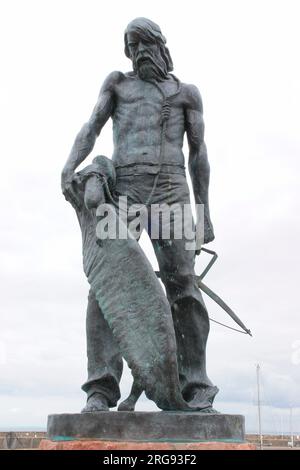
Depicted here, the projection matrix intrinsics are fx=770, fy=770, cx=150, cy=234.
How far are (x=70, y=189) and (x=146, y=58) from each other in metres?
1.44

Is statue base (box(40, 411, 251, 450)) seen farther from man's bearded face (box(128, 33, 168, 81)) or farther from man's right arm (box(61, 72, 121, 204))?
man's bearded face (box(128, 33, 168, 81))

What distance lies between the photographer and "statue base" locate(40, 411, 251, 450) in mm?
5613

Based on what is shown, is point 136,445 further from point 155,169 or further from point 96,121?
point 96,121

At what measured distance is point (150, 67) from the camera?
7.10 meters

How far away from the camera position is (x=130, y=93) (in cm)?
711

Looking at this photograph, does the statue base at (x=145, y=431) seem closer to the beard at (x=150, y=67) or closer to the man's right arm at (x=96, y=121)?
the man's right arm at (x=96, y=121)

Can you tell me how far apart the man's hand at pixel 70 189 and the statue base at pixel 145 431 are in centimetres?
183

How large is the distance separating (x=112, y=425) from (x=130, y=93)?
306cm

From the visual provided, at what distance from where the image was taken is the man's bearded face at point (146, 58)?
7.05 metres

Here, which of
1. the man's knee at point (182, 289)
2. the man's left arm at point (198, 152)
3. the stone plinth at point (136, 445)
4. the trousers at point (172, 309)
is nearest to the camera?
the stone plinth at point (136, 445)

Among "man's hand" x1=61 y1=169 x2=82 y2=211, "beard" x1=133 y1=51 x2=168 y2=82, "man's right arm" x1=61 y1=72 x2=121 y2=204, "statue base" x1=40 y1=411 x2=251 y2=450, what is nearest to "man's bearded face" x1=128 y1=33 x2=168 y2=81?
"beard" x1=133 y1=51 x2=168 y2=82

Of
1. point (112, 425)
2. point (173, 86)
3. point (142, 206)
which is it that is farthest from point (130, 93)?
point (112, 425)

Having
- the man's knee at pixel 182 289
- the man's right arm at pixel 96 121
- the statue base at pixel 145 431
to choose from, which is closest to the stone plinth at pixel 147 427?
the statue base at pixel 145 431

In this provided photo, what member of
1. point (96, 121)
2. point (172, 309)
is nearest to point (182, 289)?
point (172, 309)
